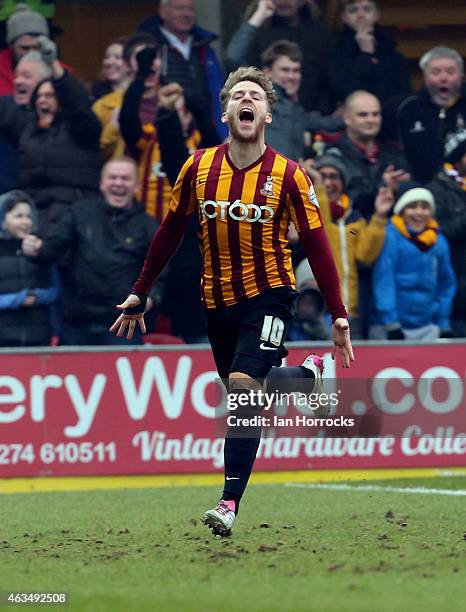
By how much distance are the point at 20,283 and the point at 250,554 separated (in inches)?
231

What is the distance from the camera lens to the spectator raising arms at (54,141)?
11586 mm

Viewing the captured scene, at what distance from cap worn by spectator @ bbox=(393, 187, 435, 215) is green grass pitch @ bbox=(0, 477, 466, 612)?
11.3 ft

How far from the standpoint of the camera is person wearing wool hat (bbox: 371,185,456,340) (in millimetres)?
11859

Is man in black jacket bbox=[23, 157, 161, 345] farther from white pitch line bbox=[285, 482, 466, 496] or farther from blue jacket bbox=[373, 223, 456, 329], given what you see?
white pitch line bbox=[285, 482, 466, 496]

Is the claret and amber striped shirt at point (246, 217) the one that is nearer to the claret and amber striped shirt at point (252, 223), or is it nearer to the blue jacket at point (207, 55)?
the claret and amber striped shirt at point (252, 223)

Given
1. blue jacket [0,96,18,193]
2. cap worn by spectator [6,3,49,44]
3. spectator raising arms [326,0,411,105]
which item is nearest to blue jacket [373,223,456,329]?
spectator raising arms [326,0,411,105]

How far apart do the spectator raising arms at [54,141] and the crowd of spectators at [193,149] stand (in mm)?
11

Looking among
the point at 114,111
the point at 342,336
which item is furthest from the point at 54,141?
the point at 342,336

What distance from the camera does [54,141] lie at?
38.0 feet

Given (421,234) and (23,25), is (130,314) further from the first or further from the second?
(23,25)

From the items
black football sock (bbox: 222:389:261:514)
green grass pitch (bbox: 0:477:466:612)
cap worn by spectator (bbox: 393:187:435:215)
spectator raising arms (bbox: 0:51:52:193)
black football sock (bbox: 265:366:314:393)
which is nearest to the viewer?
green grass pitch (bbox: 0:477:466:612)

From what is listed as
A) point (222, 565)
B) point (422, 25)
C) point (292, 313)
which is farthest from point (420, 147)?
point (222, 565)

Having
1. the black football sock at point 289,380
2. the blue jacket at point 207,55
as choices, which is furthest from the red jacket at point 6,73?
the black football sock at point 289,380

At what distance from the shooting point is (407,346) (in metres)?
11.3
